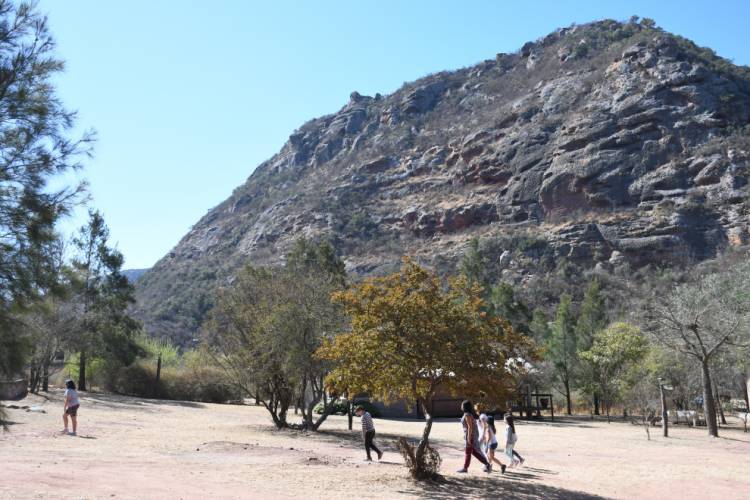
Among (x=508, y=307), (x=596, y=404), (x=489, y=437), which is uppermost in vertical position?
(x=508, y=307)

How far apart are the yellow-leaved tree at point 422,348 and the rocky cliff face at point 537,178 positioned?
74295 mm

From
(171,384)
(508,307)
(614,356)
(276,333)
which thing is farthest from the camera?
(508,307)

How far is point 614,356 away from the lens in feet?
134

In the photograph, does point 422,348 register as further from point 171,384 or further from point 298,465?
point 171,384

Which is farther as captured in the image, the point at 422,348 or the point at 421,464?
the point at 421,464

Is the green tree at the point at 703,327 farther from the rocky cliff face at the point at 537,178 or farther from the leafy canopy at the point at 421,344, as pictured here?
the rocky cliff face at the point at 537,178

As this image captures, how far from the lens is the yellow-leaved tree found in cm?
1277

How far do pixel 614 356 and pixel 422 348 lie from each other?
1263 inches

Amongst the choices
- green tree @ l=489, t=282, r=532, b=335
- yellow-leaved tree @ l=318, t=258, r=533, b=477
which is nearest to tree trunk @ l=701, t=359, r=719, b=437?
yellow-leaved tree @ l=318, t=258, r=533, b=477

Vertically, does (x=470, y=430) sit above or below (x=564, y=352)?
below

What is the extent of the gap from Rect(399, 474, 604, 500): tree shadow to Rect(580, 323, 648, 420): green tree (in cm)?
2907

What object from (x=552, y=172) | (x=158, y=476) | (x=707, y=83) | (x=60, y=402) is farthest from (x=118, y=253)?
(x=707, y=83)

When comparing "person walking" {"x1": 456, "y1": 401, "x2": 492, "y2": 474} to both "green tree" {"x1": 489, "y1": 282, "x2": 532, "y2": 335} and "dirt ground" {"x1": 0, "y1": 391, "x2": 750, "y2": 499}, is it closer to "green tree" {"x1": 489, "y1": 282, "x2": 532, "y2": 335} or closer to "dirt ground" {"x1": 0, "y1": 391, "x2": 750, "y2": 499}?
"dirt ground" {"x1": 0, "y1": 391, "x2": 750, "y2": 499}

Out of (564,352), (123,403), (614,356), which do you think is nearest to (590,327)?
(564,352)
